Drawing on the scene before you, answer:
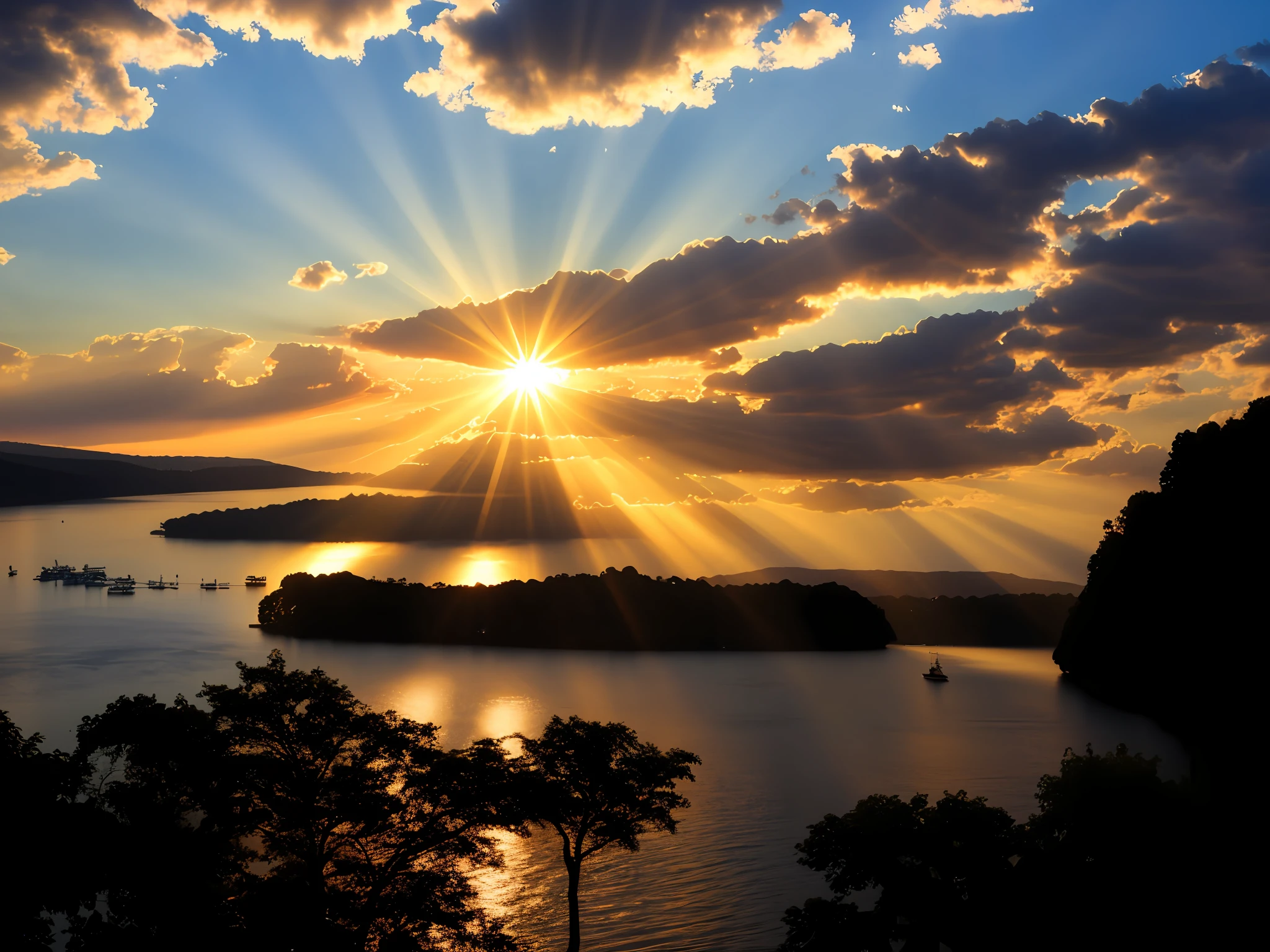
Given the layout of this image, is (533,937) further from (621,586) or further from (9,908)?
(621,586)

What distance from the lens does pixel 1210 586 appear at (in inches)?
1903

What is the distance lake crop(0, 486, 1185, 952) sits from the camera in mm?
36500

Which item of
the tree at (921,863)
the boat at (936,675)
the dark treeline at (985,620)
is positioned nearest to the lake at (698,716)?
the boat at (936,675)

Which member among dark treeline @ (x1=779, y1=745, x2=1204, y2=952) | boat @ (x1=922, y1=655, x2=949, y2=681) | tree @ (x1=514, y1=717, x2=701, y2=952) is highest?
tree @ (x1=514, y1=717, x2=701, y2=952)

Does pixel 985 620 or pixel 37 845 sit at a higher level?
A: pixel 37 845

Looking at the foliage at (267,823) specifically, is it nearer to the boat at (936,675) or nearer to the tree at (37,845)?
the tree at (37,845)

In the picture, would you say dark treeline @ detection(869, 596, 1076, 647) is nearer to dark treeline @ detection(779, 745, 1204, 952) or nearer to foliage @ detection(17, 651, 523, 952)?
dark treeline @ detection(779, 745, 1204, 952)

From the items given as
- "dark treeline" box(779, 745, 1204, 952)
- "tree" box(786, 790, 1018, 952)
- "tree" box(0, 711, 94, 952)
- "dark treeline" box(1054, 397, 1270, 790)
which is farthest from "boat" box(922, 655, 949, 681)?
"tree" box(0, 711, 94, 952)

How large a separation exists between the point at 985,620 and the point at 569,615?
97.2 metres

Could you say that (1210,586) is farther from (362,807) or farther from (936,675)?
(936,675)

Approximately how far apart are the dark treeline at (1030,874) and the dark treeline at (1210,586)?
34.4 feet

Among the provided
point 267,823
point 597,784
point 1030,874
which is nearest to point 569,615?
point 597,784

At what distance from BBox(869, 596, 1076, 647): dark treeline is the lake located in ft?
59.3

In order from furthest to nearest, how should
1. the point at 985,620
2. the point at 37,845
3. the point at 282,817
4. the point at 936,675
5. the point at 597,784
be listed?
1. the point at 985,620
2. the point at 936,675
3. the point at 597,784
4. the point at 282,817
5. the point at 37,845
